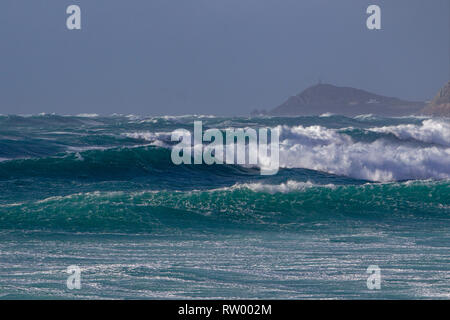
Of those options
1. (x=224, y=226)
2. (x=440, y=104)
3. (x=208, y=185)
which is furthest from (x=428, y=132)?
(x=440, y=104)

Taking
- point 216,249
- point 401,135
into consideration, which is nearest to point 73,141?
point 401,135

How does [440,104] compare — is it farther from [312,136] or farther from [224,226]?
[224,226]

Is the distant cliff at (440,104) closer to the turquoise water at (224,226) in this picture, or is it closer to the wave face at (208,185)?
the wave face at (208,185)

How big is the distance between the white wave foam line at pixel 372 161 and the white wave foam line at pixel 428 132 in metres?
8.05

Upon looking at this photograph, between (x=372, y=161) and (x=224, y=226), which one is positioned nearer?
(x=224, y=226)

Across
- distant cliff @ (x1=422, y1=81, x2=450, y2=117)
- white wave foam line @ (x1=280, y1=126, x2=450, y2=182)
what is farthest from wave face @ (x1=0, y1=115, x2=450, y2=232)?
distant cliff @ (x1=422, y1=81, x2=450, y2=117)

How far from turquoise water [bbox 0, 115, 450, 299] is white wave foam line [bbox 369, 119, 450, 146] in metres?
8.28

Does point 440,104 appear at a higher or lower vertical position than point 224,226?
higher

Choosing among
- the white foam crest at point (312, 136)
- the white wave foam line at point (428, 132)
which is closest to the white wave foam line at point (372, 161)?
the white foam crest at point (312, 136)

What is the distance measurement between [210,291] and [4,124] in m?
35.8

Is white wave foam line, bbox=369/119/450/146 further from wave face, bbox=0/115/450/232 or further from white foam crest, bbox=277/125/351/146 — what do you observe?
white foam crest, bbox=277/125/351/146

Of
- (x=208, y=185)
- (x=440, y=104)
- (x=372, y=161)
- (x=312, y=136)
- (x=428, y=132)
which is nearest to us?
(x=208, y=185)

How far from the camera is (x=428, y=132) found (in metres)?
33.2

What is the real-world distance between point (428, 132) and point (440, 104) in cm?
10057
